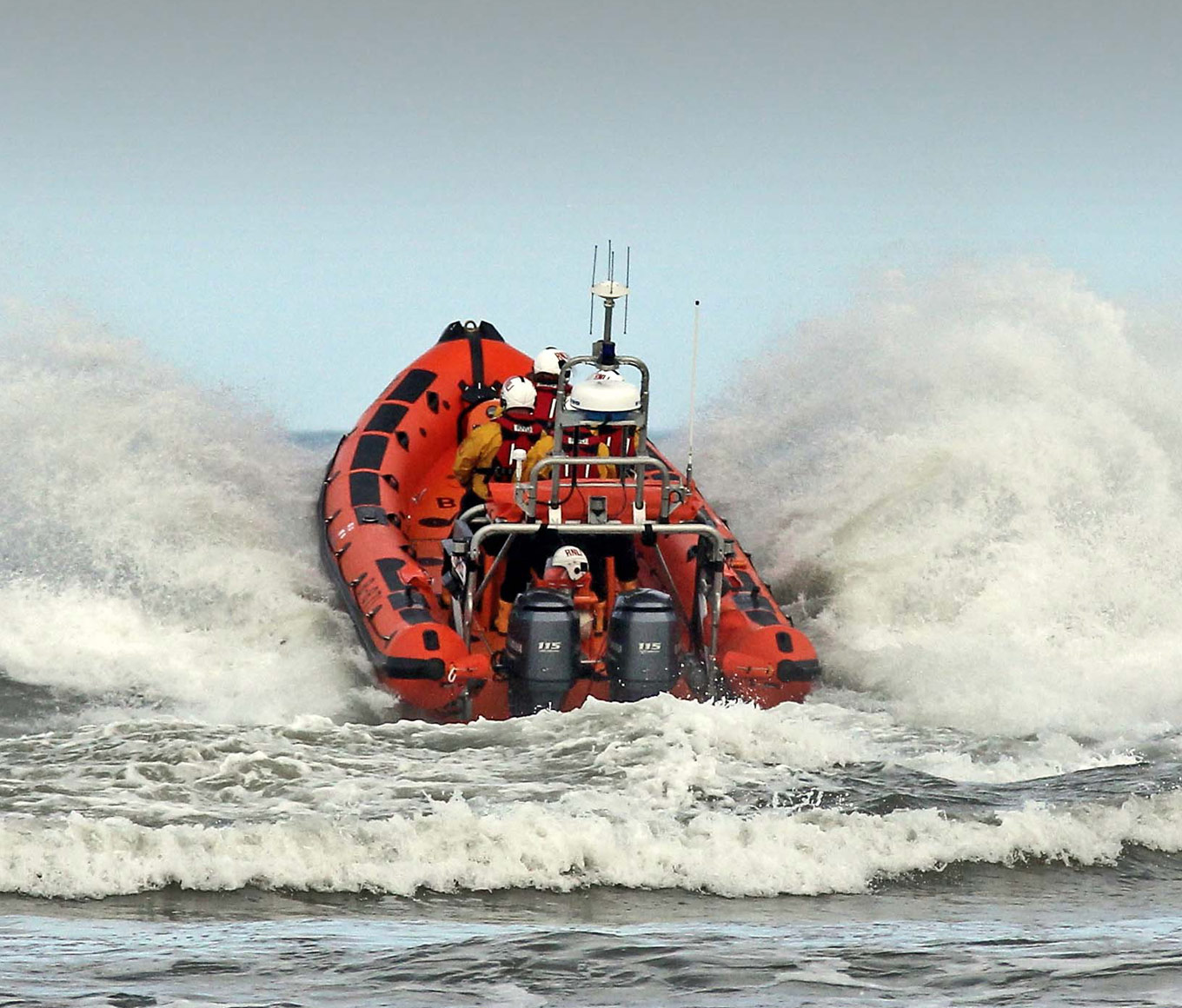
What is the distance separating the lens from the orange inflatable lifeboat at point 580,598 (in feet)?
26.2

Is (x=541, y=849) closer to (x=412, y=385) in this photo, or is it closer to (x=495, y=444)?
(x=495, y=444)

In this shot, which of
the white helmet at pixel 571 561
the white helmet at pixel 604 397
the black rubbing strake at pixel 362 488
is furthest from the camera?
the black rubbing strake at pixel 362 488

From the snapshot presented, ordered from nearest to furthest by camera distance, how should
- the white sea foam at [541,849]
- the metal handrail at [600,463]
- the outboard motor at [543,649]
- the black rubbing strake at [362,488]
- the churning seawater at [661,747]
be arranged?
1. the churning seawater at [661,747]
2. the white sea foam at [541,849]
3. the outboard motor at [543,649]
4. the metal handrail at [600,463]
5. the black rubbing strake at [362,488]

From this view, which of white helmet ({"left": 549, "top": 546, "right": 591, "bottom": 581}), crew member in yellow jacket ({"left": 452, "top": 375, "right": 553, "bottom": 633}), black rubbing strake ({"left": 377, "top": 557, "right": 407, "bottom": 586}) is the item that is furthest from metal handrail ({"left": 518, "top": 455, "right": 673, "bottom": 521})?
crew member in yellow jacket ({"left": 452, "top": 375, "right": 553, "bottom": 633})

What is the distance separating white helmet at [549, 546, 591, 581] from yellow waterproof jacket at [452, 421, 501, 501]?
1.46m

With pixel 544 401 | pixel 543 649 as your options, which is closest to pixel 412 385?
pixel 544 401

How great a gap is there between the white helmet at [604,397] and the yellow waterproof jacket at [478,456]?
976 mm

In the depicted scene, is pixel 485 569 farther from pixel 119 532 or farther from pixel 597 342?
pixel 119 532

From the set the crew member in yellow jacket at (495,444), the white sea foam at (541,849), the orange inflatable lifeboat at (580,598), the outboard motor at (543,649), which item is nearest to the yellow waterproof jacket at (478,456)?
the crew member in yellow jacket at (495,444)

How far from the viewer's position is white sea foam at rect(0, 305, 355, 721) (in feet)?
30.4

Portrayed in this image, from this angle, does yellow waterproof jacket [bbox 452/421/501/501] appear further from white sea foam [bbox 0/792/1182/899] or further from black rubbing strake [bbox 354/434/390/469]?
white sea foam [bbox 0/792/1182/899]

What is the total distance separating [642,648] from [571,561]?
0.59m

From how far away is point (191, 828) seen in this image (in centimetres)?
615

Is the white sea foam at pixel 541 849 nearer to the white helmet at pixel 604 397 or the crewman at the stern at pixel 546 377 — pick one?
the white helmet at pixel 604 397
